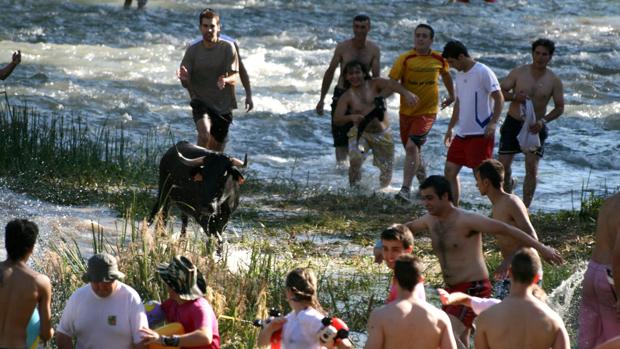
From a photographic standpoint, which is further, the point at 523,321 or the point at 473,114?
the point at 473,114

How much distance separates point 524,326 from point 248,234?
564 centimetres

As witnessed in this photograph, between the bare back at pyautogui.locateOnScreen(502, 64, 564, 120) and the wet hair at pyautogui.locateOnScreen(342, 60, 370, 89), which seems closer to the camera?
the bare back at pyautogui.locateOnScreen(502, 64, 564, 120)

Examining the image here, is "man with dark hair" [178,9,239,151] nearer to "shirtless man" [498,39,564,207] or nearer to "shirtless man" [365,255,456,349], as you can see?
"shirtless man" [498,39,564,207]

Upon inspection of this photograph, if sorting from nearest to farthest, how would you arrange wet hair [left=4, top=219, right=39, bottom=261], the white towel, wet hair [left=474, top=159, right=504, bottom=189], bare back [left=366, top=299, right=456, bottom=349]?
1. bare back [left=366, top=299, right=456, bottom=349]
2. wet hair [left=4, top=219, right=39, bottom=261]
3. wet hair [left=474, top=159, right=504, bottom=189]
4. the white towel

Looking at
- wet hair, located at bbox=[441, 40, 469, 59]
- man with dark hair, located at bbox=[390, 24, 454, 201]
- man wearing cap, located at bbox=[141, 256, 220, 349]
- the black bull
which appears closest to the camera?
man wearing cap, located at bbox=[141, 256, 220, 349]

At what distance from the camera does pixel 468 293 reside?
8617mm

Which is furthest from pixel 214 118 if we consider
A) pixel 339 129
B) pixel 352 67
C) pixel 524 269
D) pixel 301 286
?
pixel 524 269

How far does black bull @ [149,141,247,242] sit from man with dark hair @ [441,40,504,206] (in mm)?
2436

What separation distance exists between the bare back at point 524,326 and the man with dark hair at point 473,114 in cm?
610

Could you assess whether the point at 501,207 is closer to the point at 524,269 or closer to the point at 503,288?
the point at 503,288

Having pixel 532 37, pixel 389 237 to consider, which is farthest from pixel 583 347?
pixel 532 37

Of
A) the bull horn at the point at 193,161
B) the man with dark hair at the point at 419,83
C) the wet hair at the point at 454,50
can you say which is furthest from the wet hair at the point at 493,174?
the man with dark hair at the point at 419,83

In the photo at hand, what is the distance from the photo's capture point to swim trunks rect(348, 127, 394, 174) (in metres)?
15.1

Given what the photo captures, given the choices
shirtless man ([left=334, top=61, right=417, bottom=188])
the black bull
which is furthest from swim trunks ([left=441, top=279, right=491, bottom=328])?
shirtless man ([left=334, top=61, right=417, bottom=188])
